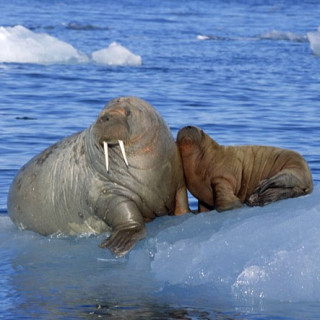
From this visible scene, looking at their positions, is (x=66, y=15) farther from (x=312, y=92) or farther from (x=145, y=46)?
(x=312, y=92)

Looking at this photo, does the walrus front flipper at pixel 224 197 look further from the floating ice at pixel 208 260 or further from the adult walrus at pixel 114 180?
the adult walrus at pixel 114 180

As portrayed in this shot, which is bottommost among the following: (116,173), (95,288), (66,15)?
(66,15)

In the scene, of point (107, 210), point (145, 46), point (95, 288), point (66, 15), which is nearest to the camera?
point (95, 288)

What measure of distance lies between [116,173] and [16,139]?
582cm

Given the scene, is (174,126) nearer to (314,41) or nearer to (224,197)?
(224,197)

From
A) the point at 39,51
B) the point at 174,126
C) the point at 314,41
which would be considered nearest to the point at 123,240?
the point at 174,126

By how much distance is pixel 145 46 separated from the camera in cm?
2411

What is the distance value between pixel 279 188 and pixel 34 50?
1458 cm

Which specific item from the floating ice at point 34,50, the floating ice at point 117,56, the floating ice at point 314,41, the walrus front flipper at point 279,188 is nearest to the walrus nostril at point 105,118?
the walrus front flipper at point 279,188

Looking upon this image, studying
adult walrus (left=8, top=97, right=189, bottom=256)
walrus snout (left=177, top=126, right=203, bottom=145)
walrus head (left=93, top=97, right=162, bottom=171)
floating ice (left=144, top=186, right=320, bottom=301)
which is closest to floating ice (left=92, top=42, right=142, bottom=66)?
adult walrus (left=8, top=97, right=189, bottom=256)

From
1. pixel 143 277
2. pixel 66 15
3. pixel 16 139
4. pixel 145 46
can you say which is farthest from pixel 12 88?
pixel 66 15

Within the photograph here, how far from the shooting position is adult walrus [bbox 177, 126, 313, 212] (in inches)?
304

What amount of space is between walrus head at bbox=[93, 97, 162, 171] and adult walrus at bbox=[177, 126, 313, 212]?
435mm

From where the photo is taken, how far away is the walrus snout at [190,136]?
812cm
